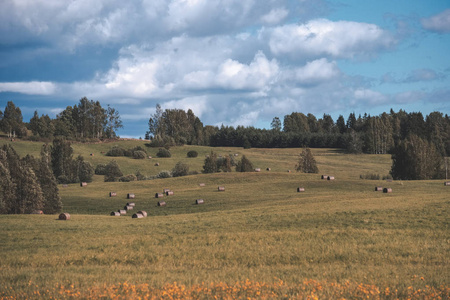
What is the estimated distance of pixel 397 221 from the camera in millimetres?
27344

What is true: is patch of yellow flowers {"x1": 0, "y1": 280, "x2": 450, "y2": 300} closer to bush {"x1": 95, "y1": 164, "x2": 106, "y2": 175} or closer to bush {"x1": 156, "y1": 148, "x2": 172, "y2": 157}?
bush {"x1": 95, "y1": 164, "x2": 106, "y2": 175}

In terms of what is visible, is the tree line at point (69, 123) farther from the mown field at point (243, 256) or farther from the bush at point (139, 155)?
the mown field at point (243, 256)

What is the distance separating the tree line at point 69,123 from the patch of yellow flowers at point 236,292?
5431 inches

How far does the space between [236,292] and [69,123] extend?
549 ft

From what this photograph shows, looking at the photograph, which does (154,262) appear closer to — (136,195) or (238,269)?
(238,269)

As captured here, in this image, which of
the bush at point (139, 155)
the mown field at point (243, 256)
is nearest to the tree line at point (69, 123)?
the bush at point (139, 155)

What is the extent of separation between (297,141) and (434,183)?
120 meters

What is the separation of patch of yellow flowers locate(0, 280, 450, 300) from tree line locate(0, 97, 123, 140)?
137959 millimetres

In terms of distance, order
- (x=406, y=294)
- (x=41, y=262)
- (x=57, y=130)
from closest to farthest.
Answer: (x=406, y=294), (x=41, y=262), (x=57, y=130)

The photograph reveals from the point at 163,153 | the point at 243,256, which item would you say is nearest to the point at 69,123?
the point at 163,153

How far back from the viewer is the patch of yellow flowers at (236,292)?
38.4 feet

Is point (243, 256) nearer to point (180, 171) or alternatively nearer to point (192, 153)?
point (180, 171)

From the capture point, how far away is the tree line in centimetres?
14500

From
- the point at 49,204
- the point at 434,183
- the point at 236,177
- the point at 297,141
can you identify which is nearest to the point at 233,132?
the point at 297,141
